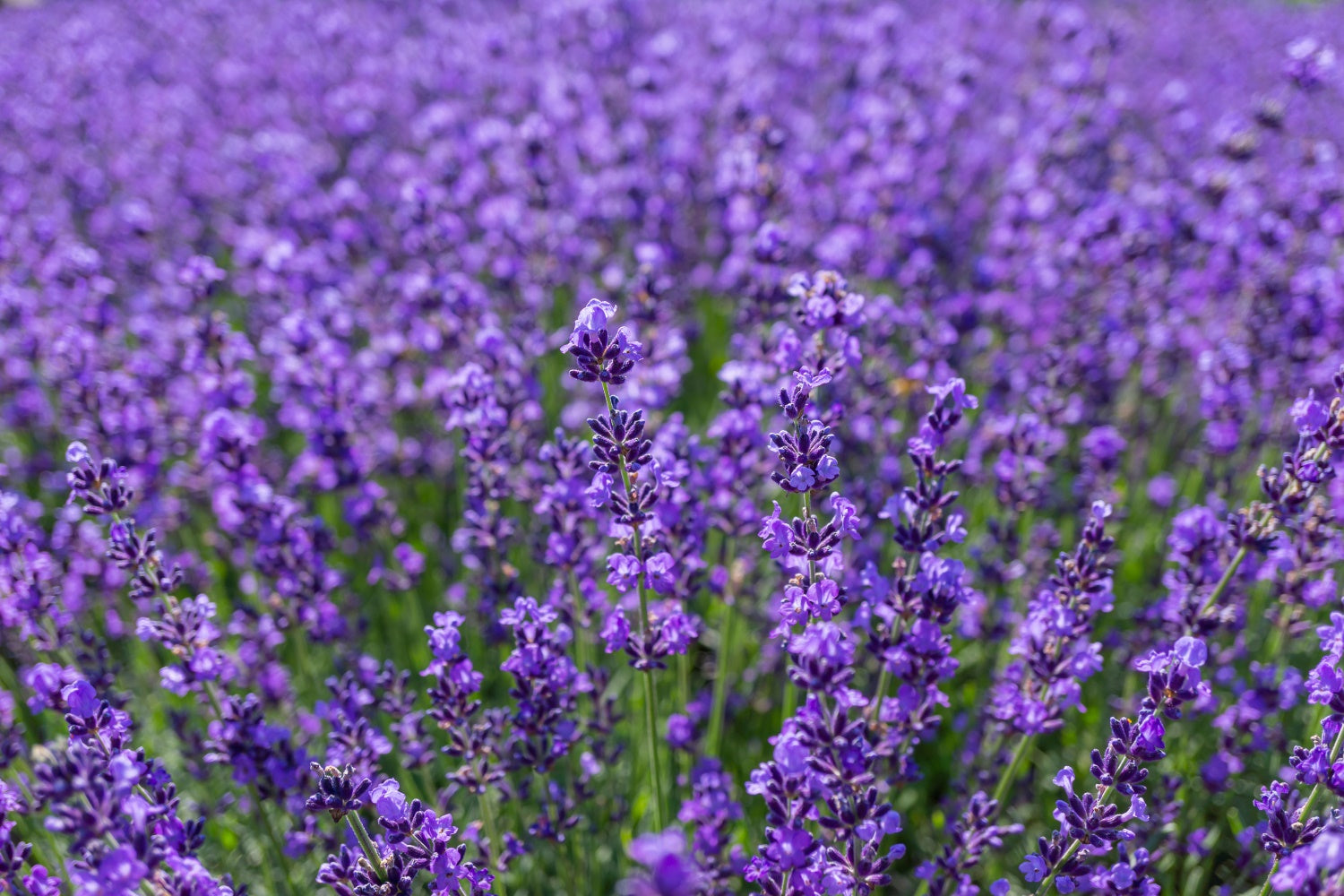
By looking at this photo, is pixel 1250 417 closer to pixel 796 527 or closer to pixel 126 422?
pixel 796 527

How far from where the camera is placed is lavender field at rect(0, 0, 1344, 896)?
2.35m

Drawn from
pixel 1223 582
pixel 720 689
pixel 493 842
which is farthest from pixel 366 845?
pixel 1223 582

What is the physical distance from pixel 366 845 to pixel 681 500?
1.38m

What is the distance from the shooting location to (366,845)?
2121 millimetres

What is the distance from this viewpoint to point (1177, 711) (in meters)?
2.28

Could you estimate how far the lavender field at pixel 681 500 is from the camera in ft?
7.72

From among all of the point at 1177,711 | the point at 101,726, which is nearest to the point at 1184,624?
the point at 1177,711

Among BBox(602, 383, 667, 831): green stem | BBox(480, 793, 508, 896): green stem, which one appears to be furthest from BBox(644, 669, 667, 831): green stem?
BBox(480, 793, 508, 896): green stem

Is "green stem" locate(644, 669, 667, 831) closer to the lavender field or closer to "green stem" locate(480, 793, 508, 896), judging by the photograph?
the lavender field

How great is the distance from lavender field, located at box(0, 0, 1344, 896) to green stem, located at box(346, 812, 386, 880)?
0.02 m

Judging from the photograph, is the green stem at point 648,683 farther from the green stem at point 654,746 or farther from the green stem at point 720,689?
the green stem at point 720,689

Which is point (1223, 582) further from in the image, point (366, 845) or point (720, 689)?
point (366, 845)

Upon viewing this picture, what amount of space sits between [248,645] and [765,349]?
261 centimetres

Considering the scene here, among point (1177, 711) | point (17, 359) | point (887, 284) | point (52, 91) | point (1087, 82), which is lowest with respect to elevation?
point (1177, 711)
